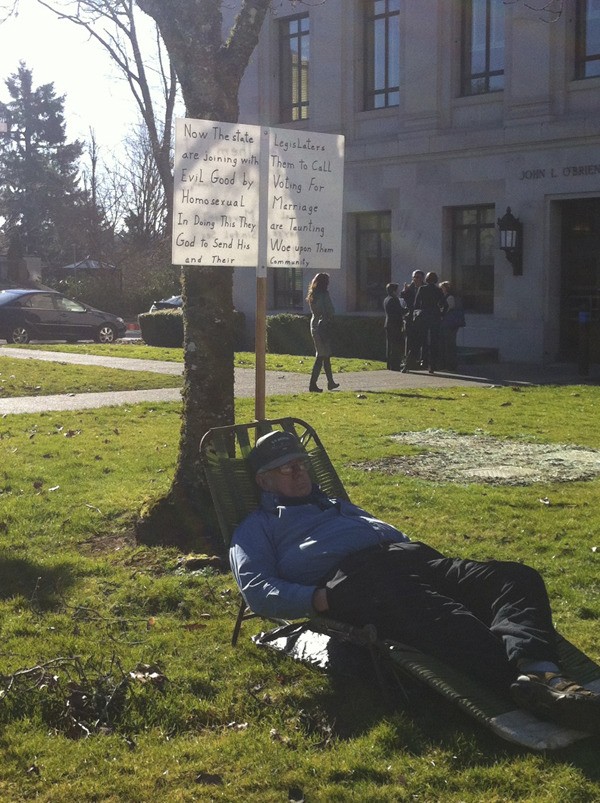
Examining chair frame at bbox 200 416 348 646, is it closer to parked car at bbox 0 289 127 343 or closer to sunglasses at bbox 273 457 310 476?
sunglasses at bbox 273 457 310 476

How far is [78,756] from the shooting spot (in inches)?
154

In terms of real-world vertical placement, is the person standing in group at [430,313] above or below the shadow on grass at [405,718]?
above

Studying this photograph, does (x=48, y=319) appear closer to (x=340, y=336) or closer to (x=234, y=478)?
(x=340, y=336)

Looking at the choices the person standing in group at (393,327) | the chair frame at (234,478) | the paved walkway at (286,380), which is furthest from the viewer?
the person standing in group at (393,327)

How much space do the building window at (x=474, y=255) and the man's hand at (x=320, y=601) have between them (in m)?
21.9

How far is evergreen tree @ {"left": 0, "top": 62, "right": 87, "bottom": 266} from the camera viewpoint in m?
78.5

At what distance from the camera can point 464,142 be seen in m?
25.4

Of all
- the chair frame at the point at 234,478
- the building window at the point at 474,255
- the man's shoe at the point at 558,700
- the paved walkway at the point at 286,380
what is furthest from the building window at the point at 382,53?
the man's shoe at the point at 558,700

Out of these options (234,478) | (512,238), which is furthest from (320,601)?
(512,238)

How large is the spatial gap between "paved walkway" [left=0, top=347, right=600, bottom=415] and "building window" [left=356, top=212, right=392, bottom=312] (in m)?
5.15

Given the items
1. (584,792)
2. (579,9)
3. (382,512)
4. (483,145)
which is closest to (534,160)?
(483,145)

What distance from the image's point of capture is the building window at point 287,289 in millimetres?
30453

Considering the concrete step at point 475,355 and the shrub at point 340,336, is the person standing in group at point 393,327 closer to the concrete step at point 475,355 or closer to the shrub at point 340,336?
the concrete step at point 475,355

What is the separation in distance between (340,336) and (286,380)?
6817 millimetres
